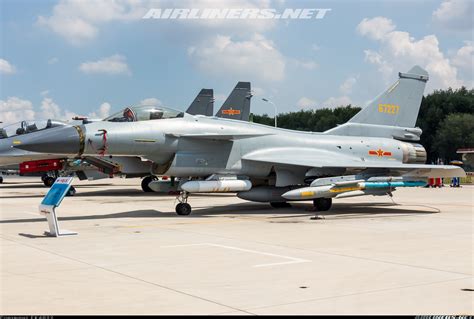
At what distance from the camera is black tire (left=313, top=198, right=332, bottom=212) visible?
46.0ft

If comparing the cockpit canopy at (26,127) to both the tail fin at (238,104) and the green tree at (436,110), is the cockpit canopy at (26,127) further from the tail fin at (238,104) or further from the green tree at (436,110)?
the green tree at (436,110)

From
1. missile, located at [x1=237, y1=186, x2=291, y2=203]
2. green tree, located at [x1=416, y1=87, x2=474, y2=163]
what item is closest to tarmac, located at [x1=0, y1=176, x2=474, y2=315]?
missile, located at [x1=237, y1=186, x2=291, y2=203]

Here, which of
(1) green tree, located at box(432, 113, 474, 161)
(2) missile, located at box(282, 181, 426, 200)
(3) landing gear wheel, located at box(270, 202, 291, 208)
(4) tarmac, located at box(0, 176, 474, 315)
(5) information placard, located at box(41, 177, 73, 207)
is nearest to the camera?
(4) tarmac, located at box(0, 176, 474, 315)

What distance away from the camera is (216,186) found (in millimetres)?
12680

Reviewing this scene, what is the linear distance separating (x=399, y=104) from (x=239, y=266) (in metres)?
11.7

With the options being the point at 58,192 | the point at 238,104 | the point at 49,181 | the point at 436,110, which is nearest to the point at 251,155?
the point at 58,192

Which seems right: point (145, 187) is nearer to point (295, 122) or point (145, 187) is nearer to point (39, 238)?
point (39, 238)

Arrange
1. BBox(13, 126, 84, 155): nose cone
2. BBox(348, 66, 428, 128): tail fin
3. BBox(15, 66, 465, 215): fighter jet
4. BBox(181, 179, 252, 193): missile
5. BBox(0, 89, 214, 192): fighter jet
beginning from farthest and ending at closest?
BBox(0, 89, 214, 192): fighter jet → BBox(348, 66, 428, 128): tail fin → BBox(181, 179, 252, 193): missile → BBox(15, 66, 465, 215): fighter jet → BBox(13, 126, 84, 155): nose cone

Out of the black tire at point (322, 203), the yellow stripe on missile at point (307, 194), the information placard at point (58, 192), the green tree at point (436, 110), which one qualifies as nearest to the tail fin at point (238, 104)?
the black tire at point (322, 203)

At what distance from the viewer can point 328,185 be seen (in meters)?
13.3

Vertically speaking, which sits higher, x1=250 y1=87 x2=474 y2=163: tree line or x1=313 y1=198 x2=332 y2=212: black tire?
x1=250 y1=87 x2=474 y2=163: tree line

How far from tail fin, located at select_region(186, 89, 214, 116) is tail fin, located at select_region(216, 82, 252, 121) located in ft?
5.19

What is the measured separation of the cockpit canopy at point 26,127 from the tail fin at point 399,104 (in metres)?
11.9

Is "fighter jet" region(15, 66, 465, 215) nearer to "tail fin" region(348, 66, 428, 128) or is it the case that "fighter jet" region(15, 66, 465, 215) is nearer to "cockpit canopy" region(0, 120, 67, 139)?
"tail fin" region(348, 66, 428, 128)
